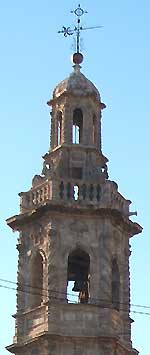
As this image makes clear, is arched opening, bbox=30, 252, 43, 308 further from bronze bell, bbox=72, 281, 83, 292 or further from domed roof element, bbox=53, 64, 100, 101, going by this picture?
domed roof element, bbox=53, 64, 100, 101

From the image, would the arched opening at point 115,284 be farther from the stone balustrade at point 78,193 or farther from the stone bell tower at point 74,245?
the stone balustrade at point 78,193

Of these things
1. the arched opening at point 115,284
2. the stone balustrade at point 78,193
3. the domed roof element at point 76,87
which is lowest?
the arched opening at point 115,284

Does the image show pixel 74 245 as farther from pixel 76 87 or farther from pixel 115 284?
pixel 76 87

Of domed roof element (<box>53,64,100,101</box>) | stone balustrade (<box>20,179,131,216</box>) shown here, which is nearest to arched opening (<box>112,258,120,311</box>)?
stone balustrade (<box>20,179,131,216</box>)

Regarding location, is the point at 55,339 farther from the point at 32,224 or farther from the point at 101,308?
the point at 32,224

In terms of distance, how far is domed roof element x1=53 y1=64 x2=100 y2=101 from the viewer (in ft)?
117

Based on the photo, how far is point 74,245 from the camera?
3353cm

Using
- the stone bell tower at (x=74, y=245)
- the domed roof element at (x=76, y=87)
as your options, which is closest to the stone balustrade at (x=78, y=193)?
the stone bell tower at (x=74, y=245)

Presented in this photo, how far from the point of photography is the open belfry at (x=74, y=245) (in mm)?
32406

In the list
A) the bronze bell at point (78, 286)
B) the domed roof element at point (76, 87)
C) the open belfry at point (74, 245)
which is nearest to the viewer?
the open belfry at point (74, 245)

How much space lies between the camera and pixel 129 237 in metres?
35.3

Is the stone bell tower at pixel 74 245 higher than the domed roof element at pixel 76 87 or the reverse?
the reverse

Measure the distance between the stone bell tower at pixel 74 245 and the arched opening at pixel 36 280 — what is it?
27mm

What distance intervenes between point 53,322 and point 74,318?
60cm
